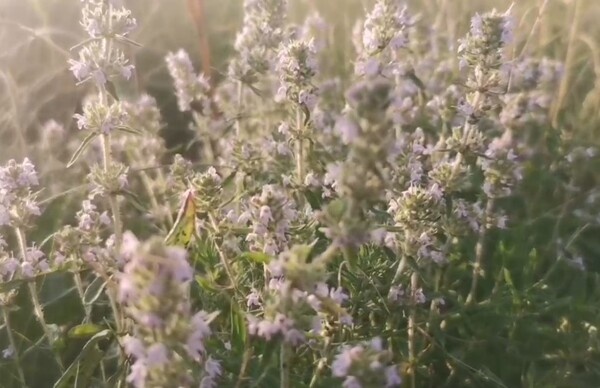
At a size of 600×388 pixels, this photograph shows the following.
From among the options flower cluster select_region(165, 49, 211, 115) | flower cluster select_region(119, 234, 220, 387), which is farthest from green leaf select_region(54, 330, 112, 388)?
flower cluster select_region(165, 49, 211, 115)

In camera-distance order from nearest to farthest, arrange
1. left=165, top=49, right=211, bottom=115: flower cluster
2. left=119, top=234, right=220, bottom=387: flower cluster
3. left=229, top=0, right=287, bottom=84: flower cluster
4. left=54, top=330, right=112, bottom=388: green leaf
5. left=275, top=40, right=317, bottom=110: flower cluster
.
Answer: left=119, top=234, right=220, bottom=387: flower cluster → left=54, top=330, right=112, bottom=388: green leaf → left=275, top=40, right=317, bottom=110: flower cluster → left=229, top=0, right=287, bottom=84: flower cluster → left=165, top=49, right=211, bottom=115: flower cluster

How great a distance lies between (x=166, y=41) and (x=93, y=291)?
2208mm

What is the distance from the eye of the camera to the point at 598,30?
3441mm

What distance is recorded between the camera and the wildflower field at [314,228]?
116 centimetres

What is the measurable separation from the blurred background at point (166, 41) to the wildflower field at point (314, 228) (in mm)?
62

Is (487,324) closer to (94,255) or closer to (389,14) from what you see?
(389,14)

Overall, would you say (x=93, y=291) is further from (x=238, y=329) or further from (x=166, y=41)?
(x=166, y=41)

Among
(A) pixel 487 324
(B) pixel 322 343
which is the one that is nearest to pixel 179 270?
(B) pixel 322 343

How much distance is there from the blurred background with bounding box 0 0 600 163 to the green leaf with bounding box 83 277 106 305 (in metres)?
0.89

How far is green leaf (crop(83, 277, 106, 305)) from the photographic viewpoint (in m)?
1.70

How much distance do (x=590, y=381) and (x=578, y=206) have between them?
2.55 ft

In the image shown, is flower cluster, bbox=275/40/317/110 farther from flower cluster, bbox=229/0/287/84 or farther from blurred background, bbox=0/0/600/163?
blurred background, bbox=0/0/600/163

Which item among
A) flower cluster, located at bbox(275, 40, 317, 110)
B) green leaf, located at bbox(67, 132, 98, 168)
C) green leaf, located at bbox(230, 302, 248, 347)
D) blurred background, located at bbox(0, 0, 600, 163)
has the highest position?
blurred background, located at bbox(0, 0, 600, 163)

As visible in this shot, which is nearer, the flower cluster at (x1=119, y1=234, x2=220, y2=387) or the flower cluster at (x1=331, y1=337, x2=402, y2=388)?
the flower cluster at (x1=119, y1=234, x2=220, y2=387)
